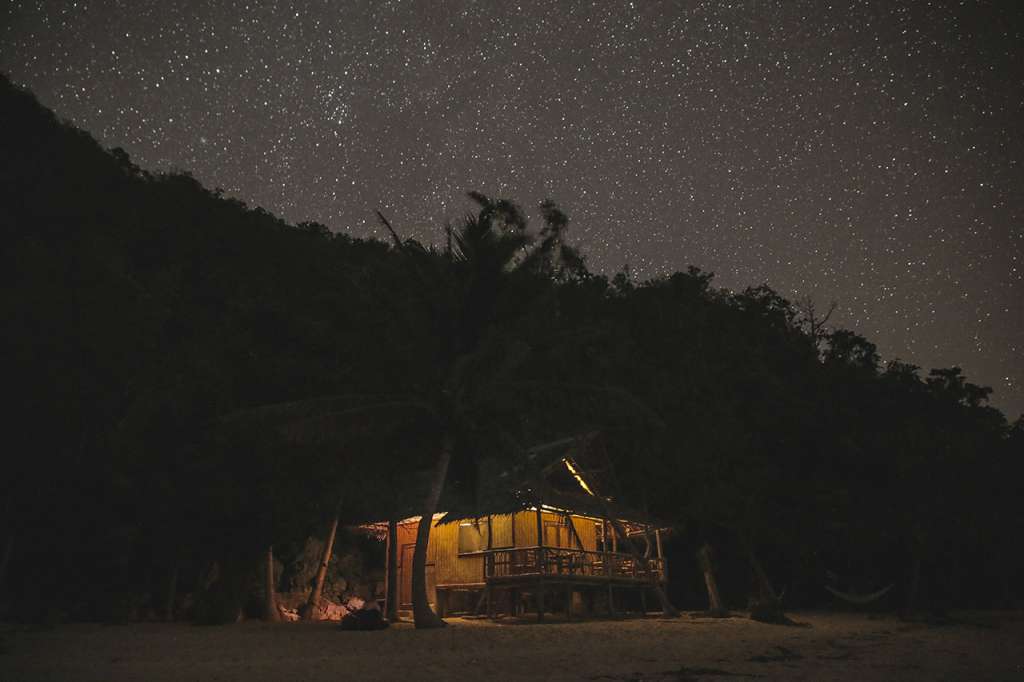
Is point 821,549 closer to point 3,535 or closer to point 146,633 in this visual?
point 146,633

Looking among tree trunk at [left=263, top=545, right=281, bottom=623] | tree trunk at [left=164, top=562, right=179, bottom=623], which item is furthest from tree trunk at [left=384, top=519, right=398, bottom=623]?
tree trunk at [left=164, top=562, right=179, bottom=623]

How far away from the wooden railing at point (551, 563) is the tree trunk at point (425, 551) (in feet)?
12.1

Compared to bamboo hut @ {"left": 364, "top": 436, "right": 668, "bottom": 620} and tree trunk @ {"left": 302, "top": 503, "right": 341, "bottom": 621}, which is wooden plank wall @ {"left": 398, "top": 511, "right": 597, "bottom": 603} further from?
tree trunk @ {"left": 302, "top": 503, "right": 341, "bottom": 621}

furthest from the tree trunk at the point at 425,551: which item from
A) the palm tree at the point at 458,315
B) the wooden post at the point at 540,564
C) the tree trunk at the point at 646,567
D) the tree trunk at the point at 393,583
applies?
the tree trunk at the point at 646,567

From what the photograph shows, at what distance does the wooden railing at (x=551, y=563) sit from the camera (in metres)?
19.2

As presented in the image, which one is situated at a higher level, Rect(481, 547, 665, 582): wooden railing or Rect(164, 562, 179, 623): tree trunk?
Rect(481, 547, 665, 582): wooden railing

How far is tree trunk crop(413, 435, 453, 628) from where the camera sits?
1541 centimetres

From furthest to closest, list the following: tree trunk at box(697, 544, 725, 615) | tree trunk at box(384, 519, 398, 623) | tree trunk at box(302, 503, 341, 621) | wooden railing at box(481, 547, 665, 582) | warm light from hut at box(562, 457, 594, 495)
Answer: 1. tree trunk at box(697, 544, 725, 615)
2. warm light from hut at box(562, 457, 594, 495)
3. tree trunk at box(302, 503, 341, 621)
4. wooden railing at box(481, 547, 665, 582)
5. tree trunk at box(384, 519, 398, 623)

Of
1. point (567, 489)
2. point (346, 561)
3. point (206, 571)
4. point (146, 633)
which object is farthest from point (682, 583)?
point (146, 633)

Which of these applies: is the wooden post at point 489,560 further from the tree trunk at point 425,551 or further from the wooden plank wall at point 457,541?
the tree trunk at point 425,551

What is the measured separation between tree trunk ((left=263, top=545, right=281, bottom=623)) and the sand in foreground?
436 cm

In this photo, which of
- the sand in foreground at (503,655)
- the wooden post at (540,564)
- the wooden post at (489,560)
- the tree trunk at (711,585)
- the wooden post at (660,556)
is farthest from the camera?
the wooden post at (660,556)

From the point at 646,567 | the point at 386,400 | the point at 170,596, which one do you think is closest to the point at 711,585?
the point at 646,567

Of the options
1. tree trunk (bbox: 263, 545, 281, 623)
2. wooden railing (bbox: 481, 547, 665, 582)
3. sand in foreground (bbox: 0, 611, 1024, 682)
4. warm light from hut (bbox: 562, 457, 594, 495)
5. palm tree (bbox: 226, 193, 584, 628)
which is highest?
palm tree (bbox: 226, 193, 584, 628)
